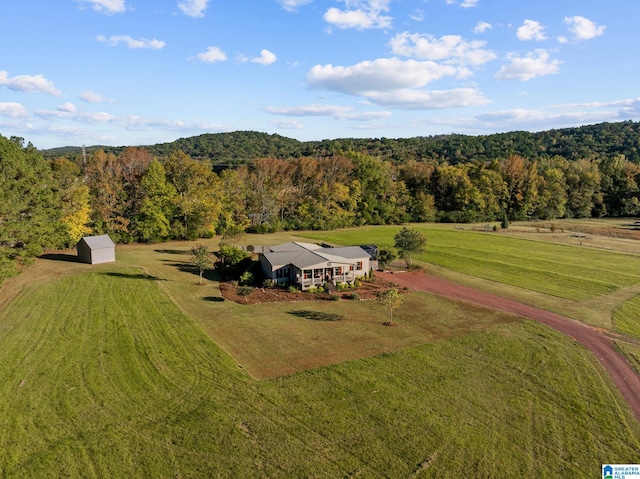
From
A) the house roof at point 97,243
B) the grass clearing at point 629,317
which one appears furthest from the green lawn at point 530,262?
the house roof at point 97,243

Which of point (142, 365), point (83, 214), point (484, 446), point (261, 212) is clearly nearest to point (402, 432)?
point (484, 446)

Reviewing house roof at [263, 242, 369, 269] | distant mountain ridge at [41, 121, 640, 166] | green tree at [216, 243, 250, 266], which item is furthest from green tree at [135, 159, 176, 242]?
distant mountain ridge at [41, 121, 640, 166]

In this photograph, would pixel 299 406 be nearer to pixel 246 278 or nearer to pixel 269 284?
pixel 269 284

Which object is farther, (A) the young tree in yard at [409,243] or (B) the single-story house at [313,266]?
(A) the young tree in yard at [409,243]

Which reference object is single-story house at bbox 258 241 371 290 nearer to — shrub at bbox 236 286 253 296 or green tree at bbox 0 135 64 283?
shrub at bbox 236 286 253 296

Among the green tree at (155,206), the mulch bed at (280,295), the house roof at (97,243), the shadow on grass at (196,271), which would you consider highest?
the green tree at (155,206)

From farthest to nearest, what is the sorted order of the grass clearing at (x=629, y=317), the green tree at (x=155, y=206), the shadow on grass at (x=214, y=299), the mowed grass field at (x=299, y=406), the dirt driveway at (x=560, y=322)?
the green tree at (x=155, y=206) → the shadow on grass at (x=214, y=299) → the grass clearing at (x=629, y=317) → the dirt driveway at (x=560, y=322) → the mowed grass field at (x=299, y=406)

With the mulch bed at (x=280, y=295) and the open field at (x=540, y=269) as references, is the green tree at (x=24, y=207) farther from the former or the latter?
the open field at (x=540, y=269)

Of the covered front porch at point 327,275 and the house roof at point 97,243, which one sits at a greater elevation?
the house roof at point 97,243
